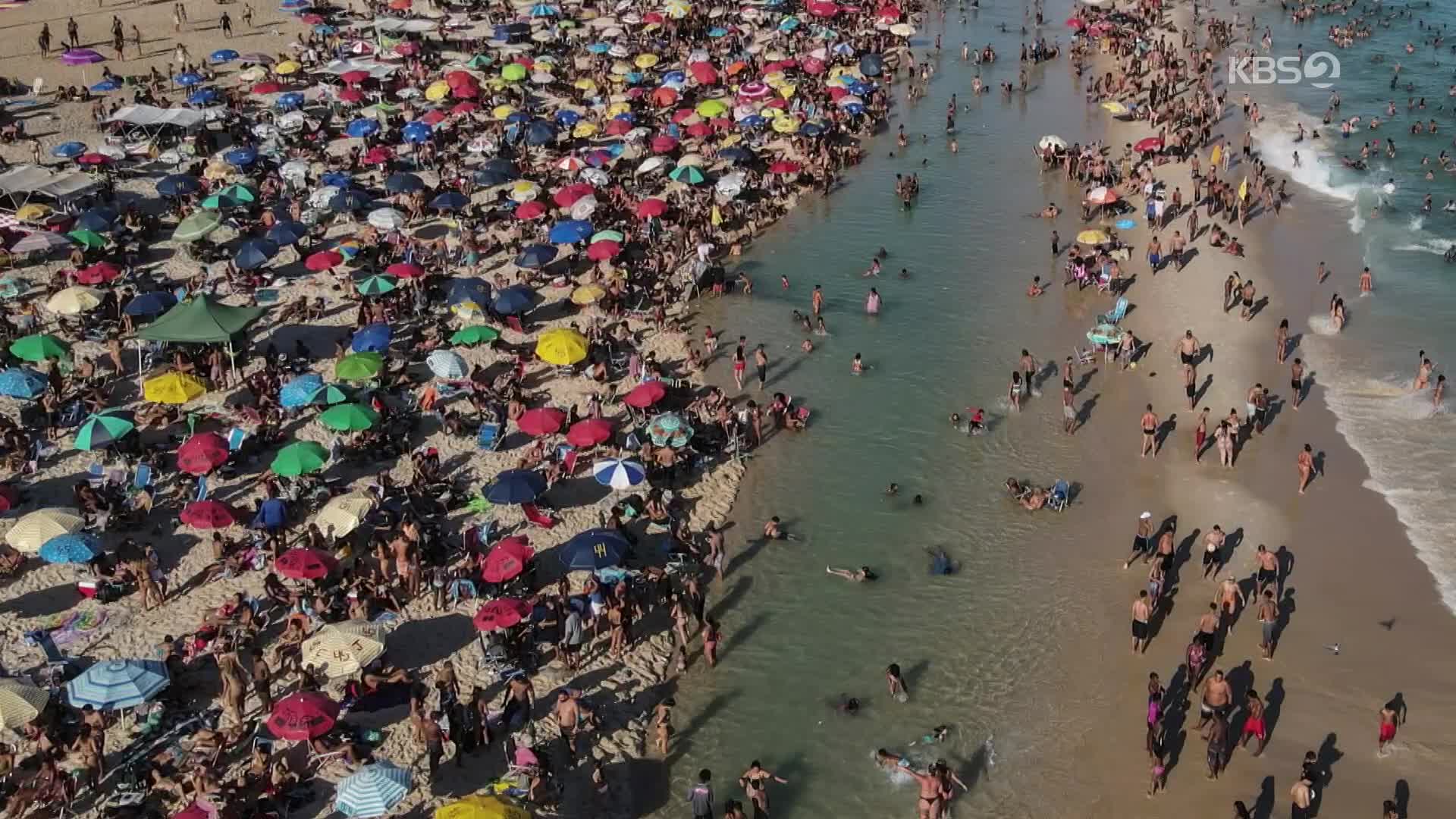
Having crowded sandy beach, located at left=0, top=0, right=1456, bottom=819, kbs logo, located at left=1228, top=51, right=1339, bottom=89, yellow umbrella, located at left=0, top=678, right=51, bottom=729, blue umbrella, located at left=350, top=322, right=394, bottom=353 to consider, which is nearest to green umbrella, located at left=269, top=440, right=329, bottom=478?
crowded sandy beach, located at left=0, top=0, right=1456, bottom=819

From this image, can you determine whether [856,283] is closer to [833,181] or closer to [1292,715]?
[833,181]

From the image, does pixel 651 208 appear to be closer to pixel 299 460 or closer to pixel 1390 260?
pixel 299 460

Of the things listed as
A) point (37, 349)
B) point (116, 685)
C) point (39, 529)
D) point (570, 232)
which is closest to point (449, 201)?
point (570, 232)

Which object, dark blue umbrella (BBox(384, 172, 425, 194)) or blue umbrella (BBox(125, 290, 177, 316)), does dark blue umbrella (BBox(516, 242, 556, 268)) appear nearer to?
dark blue umbrella (BBox(384, 172, 425, 194))

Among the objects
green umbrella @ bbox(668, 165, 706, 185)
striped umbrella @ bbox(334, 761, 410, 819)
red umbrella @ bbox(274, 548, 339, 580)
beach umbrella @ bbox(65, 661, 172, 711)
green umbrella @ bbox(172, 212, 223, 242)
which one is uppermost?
green umbrella @ bbox(668, 165, 706, 185)

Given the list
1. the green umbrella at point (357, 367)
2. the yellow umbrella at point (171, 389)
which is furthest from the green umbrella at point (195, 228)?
the green umbrella at point (357, 367)

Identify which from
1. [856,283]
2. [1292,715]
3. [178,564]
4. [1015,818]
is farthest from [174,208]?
[1292,715]

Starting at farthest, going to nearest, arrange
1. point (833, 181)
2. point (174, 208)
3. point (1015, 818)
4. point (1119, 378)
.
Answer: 1. point (833, 181)
2. point (174, 208)
3. point (1119, 378)
4. point (1015, 818)

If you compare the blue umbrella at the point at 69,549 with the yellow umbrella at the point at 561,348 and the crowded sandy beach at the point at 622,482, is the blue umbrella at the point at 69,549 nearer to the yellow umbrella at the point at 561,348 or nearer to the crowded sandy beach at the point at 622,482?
the crowded sandy beach at the point at 622,482
